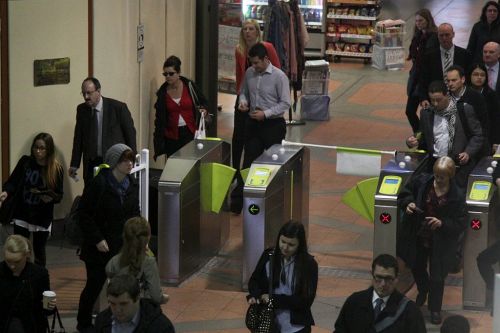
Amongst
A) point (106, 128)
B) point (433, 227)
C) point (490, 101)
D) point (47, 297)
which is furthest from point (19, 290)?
point (490, 101)

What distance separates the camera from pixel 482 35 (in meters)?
16.1

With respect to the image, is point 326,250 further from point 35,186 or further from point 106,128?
point 35,186

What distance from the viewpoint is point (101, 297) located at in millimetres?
11516

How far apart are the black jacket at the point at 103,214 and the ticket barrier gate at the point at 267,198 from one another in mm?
1648

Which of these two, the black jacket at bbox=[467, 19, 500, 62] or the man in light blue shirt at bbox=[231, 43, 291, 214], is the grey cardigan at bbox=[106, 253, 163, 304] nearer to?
the man in light blue shirt at bbox=[231, 43, 291, 214]

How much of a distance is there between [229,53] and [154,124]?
15.8ft

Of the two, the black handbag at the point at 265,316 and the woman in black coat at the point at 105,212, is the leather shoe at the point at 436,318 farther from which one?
the woman in black coat at the point at 105,212

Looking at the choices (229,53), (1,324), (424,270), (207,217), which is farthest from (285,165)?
(229,53)

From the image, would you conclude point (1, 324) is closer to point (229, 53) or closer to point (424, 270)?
point (424, 270)

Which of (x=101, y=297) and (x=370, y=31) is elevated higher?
(x=370, y=31)

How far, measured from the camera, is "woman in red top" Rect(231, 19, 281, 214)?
1468cm

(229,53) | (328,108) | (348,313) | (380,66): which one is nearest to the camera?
(348,313)

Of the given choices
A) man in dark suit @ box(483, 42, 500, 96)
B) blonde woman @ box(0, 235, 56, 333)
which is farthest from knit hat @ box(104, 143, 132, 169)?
man in dark suit @ box(483, 42, 500, 96)

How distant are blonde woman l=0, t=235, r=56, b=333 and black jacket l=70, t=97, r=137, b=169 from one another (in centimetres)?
377
